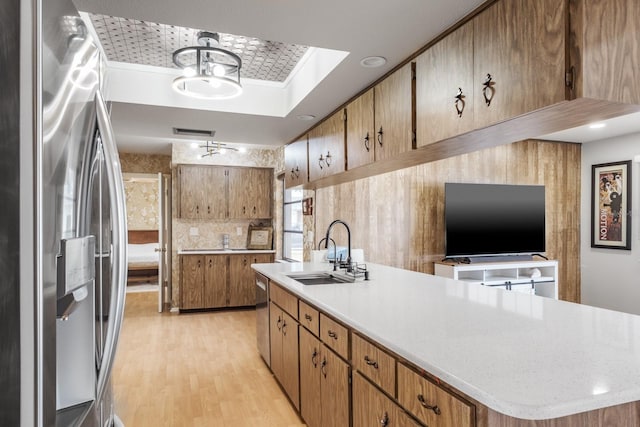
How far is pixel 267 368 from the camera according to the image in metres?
3.74

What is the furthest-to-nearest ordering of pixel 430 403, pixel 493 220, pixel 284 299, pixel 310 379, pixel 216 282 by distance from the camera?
pixel 216 282 → pixel 493 220 → pixel 284 299 → pixel 310 379 → pixel 430 403

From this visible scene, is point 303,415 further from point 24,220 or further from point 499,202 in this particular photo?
point 499,202

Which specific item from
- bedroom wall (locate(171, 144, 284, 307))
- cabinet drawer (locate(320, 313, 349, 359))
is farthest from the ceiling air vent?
cabinet drawer (locate(320, 313, 349, 359))

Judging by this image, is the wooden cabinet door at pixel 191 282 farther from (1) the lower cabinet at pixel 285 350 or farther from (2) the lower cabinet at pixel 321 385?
(2) the lower cabinet at pixel 321 385

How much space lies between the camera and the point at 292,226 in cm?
641

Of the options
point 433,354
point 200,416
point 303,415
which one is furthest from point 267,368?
point 433,354

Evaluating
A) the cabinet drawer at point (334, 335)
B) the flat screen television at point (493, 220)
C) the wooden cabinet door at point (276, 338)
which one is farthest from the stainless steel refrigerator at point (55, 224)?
the flat screen television at point (493, 220)

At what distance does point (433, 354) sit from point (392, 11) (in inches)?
62.8

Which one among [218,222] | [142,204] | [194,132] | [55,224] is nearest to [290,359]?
[55,224]

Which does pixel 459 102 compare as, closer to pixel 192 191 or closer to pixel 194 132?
pixel 194 132

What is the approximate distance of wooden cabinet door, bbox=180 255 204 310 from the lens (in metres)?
6.08

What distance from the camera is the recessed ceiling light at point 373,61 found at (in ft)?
8.26

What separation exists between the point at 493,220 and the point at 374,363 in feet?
14.0

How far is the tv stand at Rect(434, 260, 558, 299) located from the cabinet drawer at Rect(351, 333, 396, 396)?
328 centimetres
